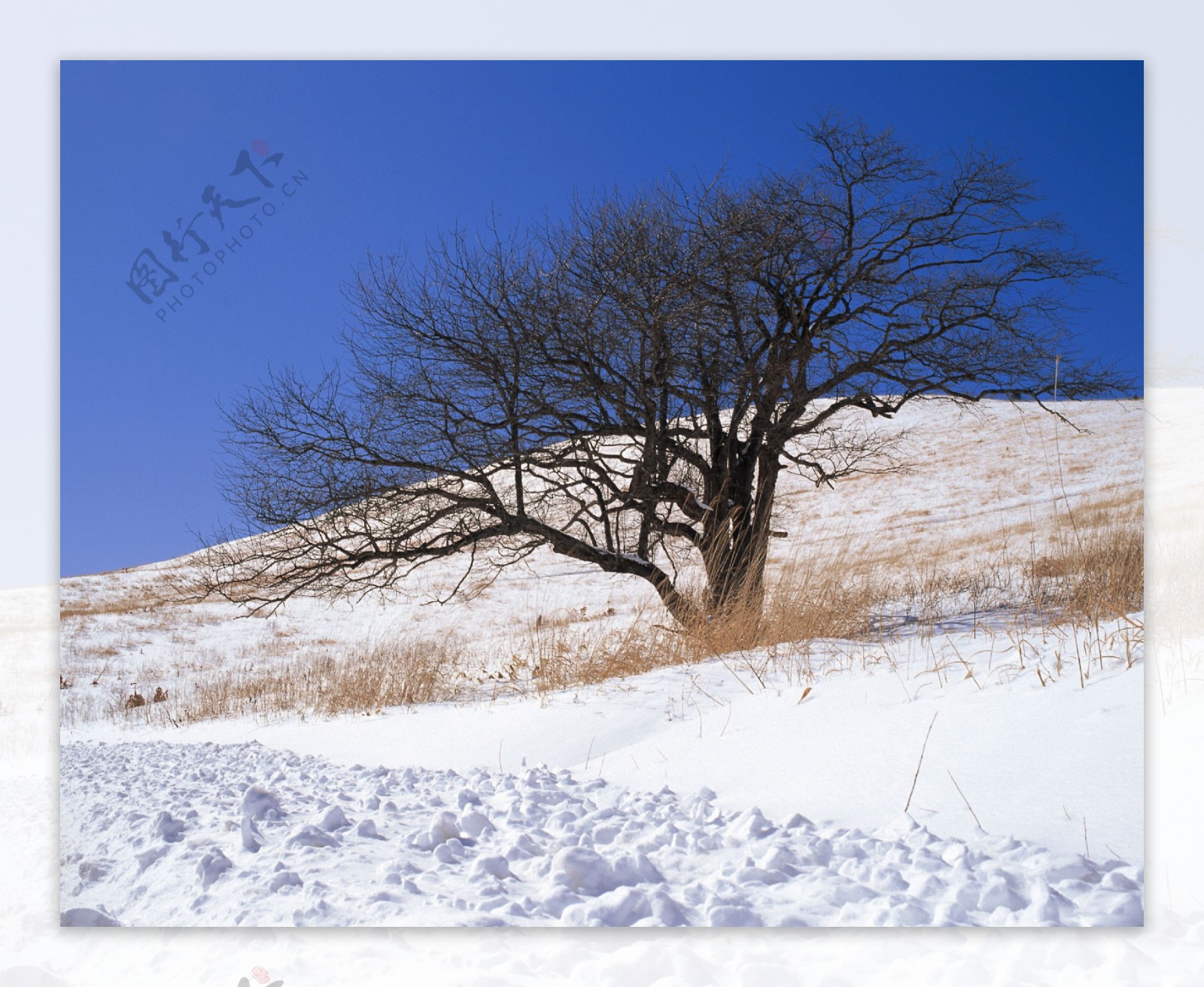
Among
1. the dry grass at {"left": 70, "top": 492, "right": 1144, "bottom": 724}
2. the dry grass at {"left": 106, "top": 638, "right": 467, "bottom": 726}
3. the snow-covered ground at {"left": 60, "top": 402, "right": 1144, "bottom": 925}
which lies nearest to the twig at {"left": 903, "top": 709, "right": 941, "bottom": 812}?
the snow-covered ground at {"left": 60, "top": 402, "right": 1144, "bottom": 925}

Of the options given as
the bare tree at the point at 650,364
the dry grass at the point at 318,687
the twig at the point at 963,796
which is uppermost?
the bare tree at the point at 650,364

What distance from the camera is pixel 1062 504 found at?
191 inches

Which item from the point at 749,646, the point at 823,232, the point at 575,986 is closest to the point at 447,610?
the point at 749,646

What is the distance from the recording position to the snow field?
1.93 m

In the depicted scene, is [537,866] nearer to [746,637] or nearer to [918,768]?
[918,768]

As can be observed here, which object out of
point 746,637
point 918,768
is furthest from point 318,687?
point 918,768

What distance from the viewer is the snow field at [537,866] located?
1.93 m

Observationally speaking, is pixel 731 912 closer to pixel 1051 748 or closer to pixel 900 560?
pixel 1051 748

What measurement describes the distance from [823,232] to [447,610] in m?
3.36
